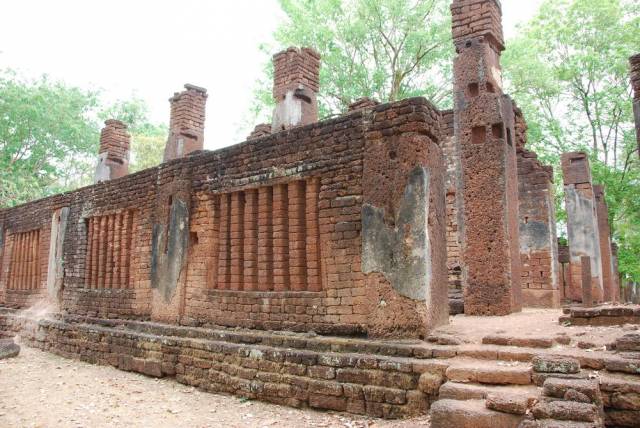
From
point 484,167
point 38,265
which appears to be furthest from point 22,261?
point 484,167

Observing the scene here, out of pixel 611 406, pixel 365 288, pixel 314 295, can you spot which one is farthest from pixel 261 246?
pixel 611 406

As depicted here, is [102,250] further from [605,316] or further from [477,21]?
[605,316]

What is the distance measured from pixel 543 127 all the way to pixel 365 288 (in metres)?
15.5

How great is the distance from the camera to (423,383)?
412 centimetres

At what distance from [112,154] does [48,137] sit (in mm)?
11471

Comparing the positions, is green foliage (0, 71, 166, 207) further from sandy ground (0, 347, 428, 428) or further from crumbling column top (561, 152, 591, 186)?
crumbling column top (561, 152, 591, 186)

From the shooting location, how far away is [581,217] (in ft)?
38.7

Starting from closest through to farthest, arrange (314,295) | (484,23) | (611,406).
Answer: (611,406)
(314,295)
(484,23)

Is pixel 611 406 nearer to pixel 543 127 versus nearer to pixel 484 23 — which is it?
pixel 484 23

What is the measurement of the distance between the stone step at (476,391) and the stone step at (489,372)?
5 cm

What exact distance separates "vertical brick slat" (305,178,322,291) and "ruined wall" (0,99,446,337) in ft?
0.04

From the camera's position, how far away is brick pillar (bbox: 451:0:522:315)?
670 centimetres

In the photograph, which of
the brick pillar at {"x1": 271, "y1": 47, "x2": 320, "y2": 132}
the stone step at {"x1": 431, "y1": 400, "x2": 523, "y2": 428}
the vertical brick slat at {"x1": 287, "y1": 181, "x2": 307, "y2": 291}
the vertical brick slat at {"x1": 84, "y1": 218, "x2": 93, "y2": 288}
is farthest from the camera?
the brick pillar at {"x1": 271, "y1": 47, "x2": 320, "y2": 132}

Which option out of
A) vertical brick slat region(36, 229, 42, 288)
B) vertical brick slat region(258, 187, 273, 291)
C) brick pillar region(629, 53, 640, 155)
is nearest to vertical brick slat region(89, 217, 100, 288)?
vertical brick slat region(36, 229, 42, 288)
